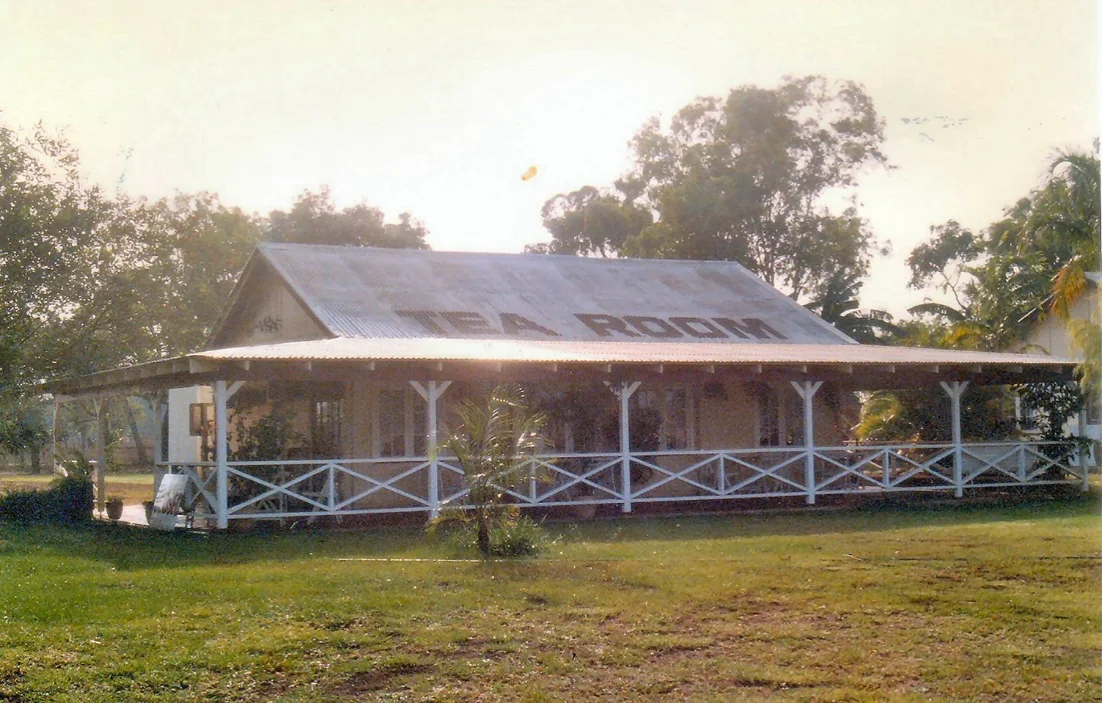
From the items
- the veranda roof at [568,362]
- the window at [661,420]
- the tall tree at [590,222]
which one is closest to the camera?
the veranda roof at [568,362]

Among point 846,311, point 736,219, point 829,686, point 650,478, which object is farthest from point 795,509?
point 736,219

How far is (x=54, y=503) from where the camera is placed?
59.0 feet

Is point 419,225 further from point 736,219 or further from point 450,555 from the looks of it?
point 450,555

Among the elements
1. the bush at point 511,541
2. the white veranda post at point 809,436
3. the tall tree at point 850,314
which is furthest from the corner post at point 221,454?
the tall tree at point 850,314

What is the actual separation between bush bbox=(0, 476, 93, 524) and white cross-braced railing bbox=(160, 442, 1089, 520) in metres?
1.70

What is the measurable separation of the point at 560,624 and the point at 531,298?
13.1 m

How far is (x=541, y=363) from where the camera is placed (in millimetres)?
16094

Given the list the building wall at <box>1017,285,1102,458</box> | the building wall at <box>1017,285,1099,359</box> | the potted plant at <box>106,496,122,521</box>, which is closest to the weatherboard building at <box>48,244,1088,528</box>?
the potted plant at <box>106,496,122,521</box>

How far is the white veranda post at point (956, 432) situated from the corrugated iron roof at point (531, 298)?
359 cm

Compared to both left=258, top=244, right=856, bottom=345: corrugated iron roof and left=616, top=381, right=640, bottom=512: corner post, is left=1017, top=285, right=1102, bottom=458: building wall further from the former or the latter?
left=616, top=381, right=640, bottom=512: corner post

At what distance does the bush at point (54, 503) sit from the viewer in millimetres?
17688

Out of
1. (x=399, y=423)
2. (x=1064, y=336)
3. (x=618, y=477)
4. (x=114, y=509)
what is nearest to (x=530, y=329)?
(x=618, y=477)

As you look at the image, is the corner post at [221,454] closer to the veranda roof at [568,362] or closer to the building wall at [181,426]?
the veranda roof at [568,362]

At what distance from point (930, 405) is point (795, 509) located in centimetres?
568
